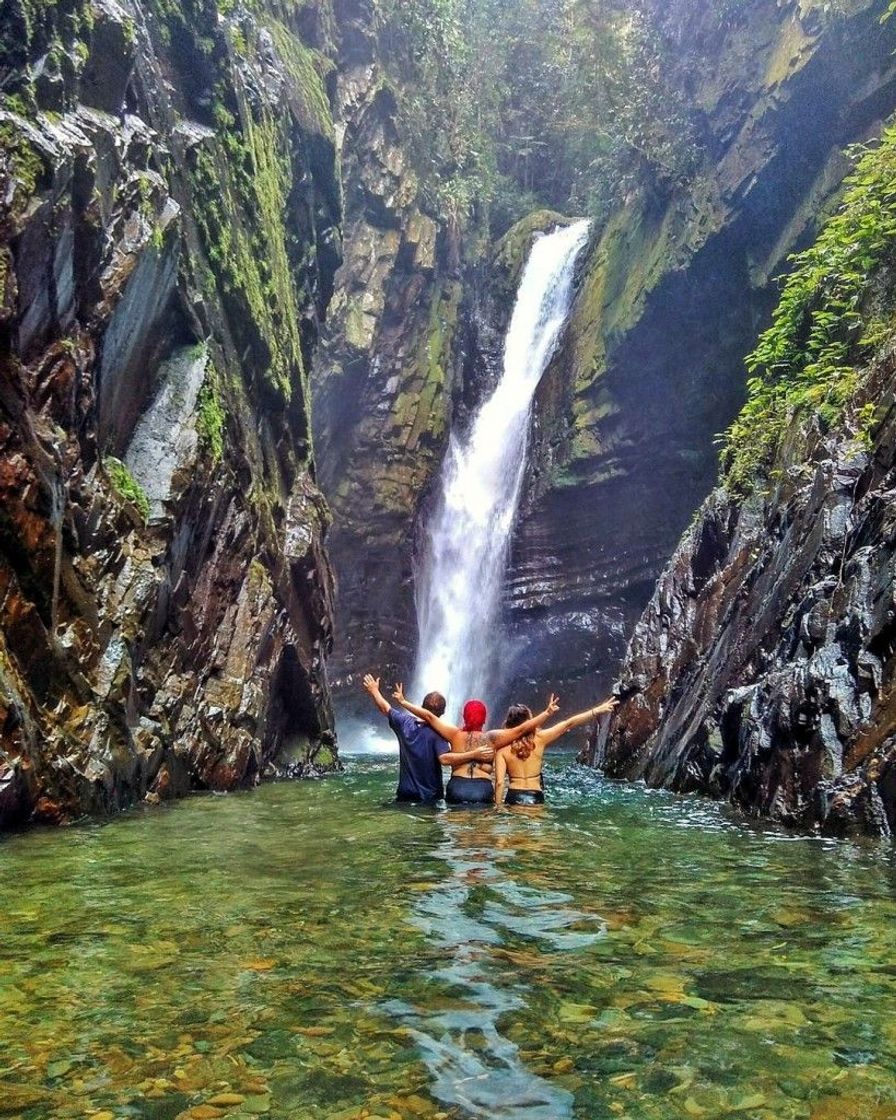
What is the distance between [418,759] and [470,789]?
2.54 ft

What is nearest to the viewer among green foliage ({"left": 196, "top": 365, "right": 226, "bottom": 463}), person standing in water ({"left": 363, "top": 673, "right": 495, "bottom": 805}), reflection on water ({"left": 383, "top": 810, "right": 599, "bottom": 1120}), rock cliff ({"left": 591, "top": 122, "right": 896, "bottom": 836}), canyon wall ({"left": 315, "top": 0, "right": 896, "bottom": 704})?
reflection on water ({"left": 383, "top": 810, "right": 599, "bottom": 1120})

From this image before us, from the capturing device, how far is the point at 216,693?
12352 mm

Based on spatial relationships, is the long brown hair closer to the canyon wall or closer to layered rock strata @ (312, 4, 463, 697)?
the canyon wall

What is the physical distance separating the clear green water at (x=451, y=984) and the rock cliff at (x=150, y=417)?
2.53 m

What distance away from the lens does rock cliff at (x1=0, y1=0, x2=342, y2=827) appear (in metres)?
7.52

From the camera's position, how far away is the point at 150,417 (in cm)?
1120

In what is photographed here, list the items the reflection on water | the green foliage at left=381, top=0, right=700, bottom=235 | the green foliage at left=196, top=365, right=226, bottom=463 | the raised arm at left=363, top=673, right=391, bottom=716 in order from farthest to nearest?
the green foliage at left=381, top=0, right=700, bottom=235, the green foliage at left=196, top=365, right=226, bottom=463, the raised arm at left=363, top=673, right=391, bottom=716, the reflection on water

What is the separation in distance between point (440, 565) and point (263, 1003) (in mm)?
26678

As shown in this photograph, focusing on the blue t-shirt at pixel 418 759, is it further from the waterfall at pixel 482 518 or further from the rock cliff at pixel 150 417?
the waterfall at pixel 482 518

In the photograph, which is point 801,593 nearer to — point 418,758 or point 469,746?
point 469,746

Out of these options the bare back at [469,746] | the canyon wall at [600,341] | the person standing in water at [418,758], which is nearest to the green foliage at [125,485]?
the person standing in water at [418,758]

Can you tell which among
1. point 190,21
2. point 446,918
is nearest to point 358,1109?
point 446,918

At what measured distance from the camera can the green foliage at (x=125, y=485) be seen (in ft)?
32.5

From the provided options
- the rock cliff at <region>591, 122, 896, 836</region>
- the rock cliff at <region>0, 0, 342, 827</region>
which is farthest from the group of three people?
the rock cliff at <region>0, 0, 342, 827</region>
